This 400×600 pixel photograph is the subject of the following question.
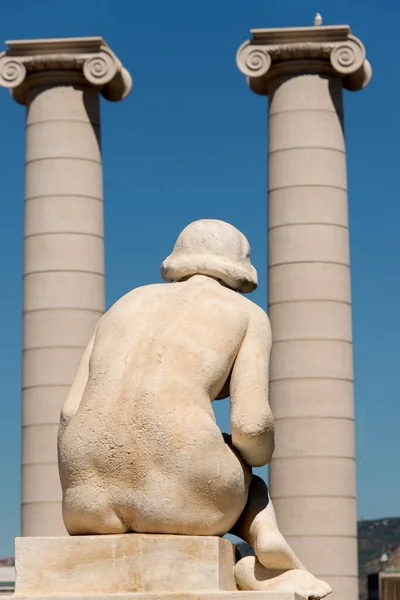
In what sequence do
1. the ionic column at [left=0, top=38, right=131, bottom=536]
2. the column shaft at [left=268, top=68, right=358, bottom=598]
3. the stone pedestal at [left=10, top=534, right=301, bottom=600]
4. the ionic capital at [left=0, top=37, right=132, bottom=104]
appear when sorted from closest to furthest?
the stone pedestal at [left=10, top=534, right=301, bottom=600] → the column shaft at [left=268, top=68, right=358, bottom=598] → the ionic column at [left=0, top=38, right=131, bottom=536] → the ionic capital at [left=0, top=37, right=132, bottom=104]

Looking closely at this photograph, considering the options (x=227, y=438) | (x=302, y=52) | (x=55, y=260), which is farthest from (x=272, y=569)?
(x=302, y=52)

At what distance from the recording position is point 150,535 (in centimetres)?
1281

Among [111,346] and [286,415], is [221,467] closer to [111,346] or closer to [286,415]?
[111,346]

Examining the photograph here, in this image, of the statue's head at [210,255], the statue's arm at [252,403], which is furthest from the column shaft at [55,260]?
the statue's arm at [252,403]

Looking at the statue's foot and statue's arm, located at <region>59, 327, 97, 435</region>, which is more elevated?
statue's arm, located at <region>59, 327, 97, 435</region>

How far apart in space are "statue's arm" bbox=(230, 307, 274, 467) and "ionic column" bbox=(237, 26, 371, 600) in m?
23.9

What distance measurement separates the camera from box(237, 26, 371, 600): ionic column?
37094 mm

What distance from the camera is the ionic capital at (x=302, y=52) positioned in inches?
1522

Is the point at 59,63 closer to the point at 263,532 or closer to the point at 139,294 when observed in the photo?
the point at 139,294

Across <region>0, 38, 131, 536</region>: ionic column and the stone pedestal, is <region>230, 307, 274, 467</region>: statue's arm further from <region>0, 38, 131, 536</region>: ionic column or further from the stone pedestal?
<region>0, 38, 131, 536</region>: ionic column

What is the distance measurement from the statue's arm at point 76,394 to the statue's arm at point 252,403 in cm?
142

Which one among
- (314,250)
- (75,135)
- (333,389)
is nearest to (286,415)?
(333,389)

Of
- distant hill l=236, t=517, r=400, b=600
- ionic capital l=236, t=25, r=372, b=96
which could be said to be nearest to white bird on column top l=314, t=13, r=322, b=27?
ionic capital l=236, t=25, r=372, b=96

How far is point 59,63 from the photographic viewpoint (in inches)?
1565
